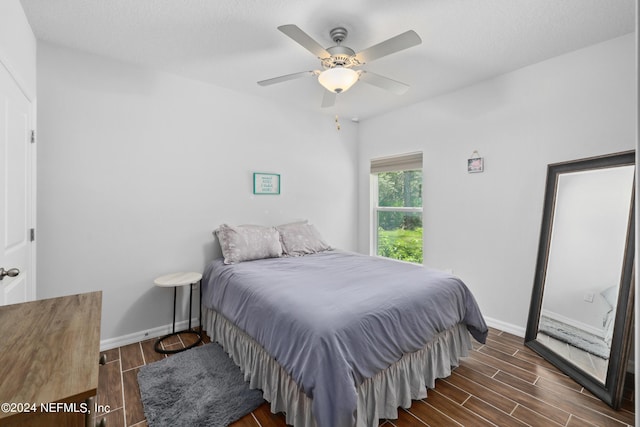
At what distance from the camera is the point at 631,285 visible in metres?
1.82

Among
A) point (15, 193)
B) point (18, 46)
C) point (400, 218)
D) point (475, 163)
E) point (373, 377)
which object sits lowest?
point (373, 377)

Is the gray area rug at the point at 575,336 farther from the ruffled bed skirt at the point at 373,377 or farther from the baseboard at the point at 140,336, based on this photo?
the baseboard at the point at 140,336

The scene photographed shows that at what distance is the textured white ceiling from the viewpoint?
185cm

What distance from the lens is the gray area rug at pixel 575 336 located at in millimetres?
2033

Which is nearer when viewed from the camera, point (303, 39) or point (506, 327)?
point (303, 39)

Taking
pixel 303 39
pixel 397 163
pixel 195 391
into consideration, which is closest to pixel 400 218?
pixel 397 163

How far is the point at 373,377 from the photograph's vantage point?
1.62 metres

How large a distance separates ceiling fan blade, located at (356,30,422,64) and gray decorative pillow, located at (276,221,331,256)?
1.96 meters

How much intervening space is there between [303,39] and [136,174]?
1.94m

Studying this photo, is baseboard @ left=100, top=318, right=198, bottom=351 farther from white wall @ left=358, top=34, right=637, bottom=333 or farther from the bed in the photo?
white wall @ left=358, top=34, right=637, bottom=333

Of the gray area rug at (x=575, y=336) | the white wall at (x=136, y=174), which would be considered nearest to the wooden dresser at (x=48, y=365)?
the white wall at (x=136, y=174)

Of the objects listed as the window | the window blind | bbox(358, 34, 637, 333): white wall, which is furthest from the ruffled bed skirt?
the window blind

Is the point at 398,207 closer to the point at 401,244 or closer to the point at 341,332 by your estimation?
the point at 401,244

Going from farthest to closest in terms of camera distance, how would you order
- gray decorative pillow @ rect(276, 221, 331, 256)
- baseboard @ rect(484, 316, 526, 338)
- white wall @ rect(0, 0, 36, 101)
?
gray decorative pillow @ rect(276, 221, 331, 256)
baseboard @ rect(484, 316, 526, 338)
white wall @ rect(0, 0, 36, 101)
